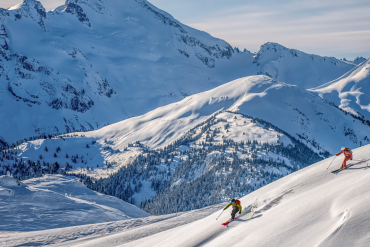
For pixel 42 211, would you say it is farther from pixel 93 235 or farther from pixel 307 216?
pixel 307 216

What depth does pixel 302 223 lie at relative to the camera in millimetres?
15961

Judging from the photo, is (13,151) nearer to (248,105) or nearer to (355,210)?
(248,105)

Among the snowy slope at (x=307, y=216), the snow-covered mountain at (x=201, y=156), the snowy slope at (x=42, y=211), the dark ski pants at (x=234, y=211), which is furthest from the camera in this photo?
the snow-covered mountain at (x=201, y=156)

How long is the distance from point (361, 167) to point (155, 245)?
1431 cm

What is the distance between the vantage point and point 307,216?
1638cm

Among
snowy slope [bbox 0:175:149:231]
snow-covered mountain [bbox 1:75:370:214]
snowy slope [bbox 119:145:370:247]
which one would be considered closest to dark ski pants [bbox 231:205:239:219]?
snowy slope [bbox 119:145:370:247]

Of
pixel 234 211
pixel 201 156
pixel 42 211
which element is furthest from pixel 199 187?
pixel 234 211

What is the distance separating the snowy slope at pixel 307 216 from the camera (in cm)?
1423

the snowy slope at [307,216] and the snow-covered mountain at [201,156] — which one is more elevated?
the snowy slope at [307,216]

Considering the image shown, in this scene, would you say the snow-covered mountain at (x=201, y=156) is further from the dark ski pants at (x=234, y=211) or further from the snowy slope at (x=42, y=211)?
the dark ski pants at (x=234, y=211)

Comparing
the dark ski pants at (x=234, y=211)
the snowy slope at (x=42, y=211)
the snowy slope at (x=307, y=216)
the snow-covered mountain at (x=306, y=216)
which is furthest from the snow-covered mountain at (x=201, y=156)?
the dark ski pants at (x=234, y=211)

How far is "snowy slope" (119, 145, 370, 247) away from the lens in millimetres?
14234

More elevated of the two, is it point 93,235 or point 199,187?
point 93,235

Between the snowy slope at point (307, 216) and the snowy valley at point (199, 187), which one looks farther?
the snowy valley at point (199, 187)
